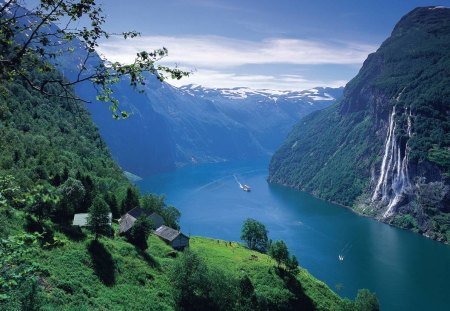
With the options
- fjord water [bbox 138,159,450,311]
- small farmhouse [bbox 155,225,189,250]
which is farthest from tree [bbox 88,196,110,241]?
fjord water [bbox 138,159,450,311]

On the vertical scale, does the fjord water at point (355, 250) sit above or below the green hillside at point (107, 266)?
below

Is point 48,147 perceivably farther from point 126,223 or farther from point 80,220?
point 80,220

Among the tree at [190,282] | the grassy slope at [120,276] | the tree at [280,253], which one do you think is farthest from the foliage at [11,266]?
the tree at [280,253]

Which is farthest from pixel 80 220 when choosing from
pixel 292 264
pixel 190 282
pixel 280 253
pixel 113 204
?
pixel 292 264

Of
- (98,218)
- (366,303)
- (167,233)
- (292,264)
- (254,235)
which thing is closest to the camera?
(98,218)

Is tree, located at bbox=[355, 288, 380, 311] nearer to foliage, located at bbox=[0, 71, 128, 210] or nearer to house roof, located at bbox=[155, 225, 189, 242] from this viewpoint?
house roof, located at bbox=[155, 225, 189, 242]

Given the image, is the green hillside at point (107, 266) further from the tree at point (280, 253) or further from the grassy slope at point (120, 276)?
the tree at point (280, 253)
